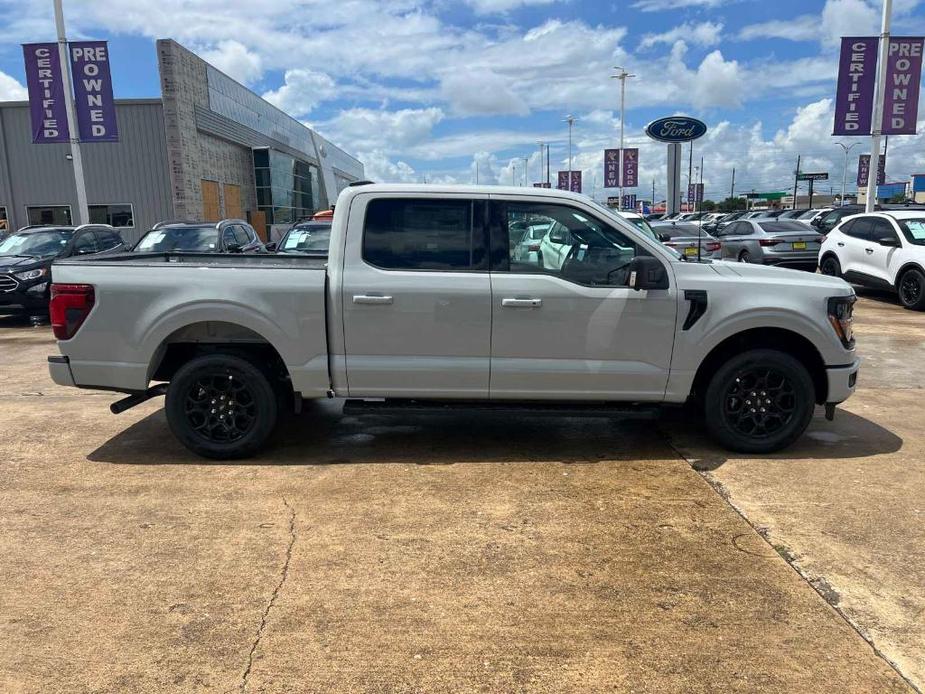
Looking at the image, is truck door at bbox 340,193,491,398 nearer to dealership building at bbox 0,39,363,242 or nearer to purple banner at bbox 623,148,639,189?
dealership building at bbox 0,39,363,242

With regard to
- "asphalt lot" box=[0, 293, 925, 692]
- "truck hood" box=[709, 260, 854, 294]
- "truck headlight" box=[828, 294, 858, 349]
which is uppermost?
"truck hood" box=[709, 260, 854, 294]

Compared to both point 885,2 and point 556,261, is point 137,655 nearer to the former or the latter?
point 556,261

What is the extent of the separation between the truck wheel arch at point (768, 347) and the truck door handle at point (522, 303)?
4.37ft

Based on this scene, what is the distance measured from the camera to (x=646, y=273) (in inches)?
188

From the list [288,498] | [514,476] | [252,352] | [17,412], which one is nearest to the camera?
[288,498]

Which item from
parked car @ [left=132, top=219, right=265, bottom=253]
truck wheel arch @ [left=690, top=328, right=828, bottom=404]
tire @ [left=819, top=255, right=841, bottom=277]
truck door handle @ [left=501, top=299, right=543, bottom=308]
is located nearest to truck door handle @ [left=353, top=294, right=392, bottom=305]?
truck door handle @ [left=501, top=299, right=543, bottom=308]

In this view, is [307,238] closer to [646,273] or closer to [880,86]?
[646,273]

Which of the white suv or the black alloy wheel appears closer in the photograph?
the black alloy wheel

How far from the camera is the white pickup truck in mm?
4910

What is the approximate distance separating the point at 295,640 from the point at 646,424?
394 centimetres

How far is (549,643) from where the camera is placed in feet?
9.84

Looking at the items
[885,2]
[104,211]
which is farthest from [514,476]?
[104,211]

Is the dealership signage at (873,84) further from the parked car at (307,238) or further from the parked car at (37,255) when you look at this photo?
the parked car at (37,255)

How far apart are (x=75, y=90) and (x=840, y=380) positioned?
19.4 metres
